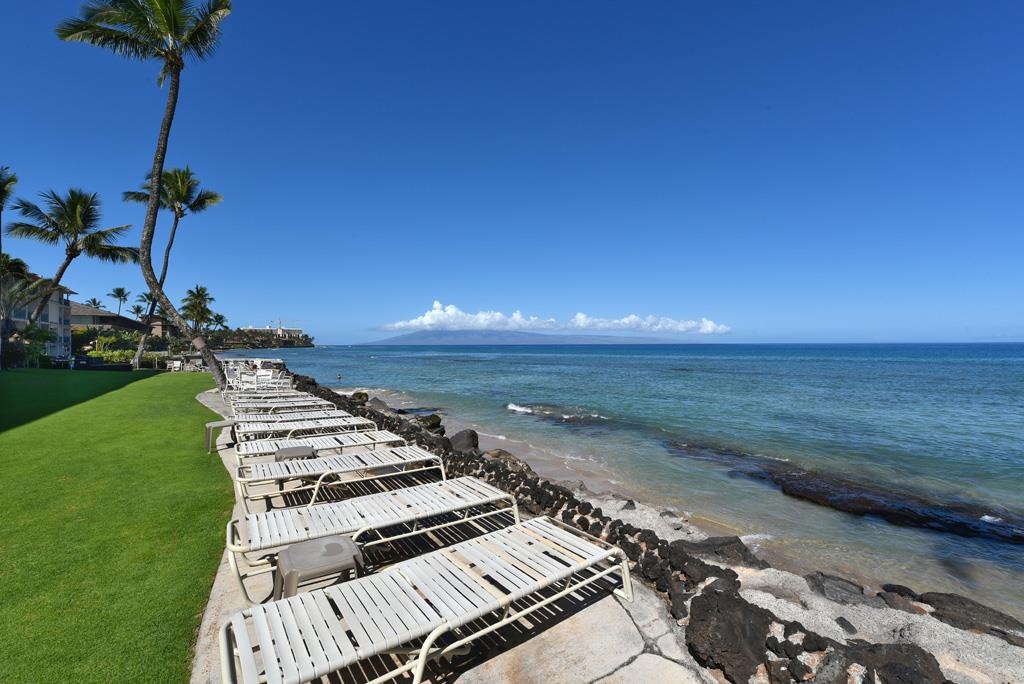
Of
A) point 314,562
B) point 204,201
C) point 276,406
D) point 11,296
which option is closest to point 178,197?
point 204,201

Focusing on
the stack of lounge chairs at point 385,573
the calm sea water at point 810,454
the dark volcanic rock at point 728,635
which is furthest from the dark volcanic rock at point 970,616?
the stack of lounge chairs at point 385,573

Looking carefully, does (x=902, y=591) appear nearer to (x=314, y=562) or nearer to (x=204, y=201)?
(x=314, y=562)

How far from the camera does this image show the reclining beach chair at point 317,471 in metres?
5.45

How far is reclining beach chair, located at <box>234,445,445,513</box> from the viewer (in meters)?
5.45

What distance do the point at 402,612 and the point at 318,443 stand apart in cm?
532

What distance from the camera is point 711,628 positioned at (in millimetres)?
3221

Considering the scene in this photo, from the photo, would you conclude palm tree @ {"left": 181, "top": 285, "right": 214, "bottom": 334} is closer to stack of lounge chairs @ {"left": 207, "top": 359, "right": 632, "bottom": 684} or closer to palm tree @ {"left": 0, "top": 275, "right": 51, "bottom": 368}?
palm tree @ {"left": 0, "top": 275, "right": 51, "bottom": 368}

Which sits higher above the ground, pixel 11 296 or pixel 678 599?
pixel 11 296

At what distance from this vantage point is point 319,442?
7.55 m

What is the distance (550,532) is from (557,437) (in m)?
9.97

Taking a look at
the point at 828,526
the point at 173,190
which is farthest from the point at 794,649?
the point at 173,190

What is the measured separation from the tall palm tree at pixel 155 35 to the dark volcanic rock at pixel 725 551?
15.0 metres

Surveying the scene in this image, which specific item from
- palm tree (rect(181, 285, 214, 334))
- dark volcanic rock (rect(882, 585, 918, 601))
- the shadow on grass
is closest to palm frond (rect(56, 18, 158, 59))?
the shadow on grass

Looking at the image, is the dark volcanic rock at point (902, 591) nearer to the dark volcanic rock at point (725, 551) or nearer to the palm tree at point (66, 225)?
the dark volcanic rock at point (725, 551)
